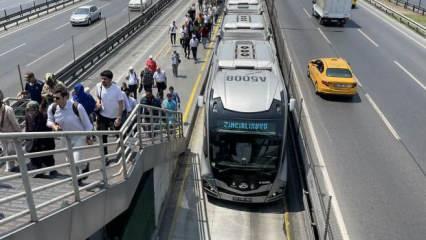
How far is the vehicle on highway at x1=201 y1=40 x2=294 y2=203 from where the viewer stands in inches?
434

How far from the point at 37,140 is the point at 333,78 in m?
14.8

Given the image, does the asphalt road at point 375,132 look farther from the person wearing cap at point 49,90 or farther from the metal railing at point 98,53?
the metal railing at point 98,53

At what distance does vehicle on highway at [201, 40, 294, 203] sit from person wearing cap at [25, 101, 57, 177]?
5.13 m

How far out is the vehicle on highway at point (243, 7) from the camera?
82.9 ft

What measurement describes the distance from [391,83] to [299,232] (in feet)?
43.2

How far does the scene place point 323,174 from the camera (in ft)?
42.3

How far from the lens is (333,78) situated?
18562 millimetres

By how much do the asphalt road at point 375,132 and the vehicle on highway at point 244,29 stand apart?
3417mm

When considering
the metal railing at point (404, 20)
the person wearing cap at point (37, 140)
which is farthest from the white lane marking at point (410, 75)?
the person wearing cap at point (37, 140)

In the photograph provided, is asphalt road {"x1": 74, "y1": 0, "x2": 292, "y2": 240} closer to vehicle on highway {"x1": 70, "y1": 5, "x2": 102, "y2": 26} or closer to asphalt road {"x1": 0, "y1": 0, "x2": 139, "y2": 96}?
asphalt road {"x1": 0, "y1": 0, "x2": 139, "y2": 96}

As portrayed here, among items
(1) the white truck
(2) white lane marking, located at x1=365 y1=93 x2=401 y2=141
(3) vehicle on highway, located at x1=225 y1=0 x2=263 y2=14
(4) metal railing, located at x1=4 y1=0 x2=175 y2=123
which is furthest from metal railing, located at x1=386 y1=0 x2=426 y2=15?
(4) metal railing, located at x1=4 y1=0 x2=175 y2=123

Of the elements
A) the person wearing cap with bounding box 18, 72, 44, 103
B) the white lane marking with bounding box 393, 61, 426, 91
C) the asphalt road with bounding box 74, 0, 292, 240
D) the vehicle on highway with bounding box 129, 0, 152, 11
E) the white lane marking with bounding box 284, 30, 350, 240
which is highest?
the person wearing cap with bounding box 18, 72, 44, 103

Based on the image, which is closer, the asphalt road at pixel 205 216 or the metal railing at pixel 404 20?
the asphalt road at pixel 205 216

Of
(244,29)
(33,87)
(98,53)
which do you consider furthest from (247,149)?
(98,53)
